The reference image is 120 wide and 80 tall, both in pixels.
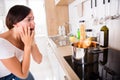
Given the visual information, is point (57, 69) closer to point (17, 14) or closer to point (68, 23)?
point (17, 14)

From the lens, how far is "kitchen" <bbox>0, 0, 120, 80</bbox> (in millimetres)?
1042

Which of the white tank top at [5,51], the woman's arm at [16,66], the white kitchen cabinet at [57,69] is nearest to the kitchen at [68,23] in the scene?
the white kitchen cabinet at [57,69]

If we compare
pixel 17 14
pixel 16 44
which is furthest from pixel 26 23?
pixel 16 44

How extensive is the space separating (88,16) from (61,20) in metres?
1.24

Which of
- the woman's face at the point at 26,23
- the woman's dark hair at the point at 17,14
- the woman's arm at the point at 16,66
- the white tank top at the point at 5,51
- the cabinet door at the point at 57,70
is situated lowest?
the cabinet door at the point at 57,70

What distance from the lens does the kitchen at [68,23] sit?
1.04m

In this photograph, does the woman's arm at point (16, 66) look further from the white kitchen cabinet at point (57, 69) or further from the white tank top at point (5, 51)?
the white kitchen cabinet at point (57, 69)

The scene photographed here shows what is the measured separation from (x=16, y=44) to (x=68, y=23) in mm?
2077

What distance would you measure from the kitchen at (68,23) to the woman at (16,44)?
293 mm

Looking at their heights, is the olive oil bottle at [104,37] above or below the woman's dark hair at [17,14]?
below

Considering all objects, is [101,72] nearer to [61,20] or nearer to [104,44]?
[104,44]

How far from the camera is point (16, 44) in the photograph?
3.31ft

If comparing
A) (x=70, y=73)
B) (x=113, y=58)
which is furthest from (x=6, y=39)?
(x=113, y=58)

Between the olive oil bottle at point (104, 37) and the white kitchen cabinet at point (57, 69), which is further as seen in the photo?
the olive oil bottle at point (104, 37)
